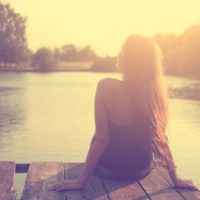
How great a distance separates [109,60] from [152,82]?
68308 mm

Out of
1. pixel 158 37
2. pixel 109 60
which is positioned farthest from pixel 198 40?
pixel 109 60

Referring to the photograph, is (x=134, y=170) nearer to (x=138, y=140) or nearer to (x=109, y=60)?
(x=138, y=140)

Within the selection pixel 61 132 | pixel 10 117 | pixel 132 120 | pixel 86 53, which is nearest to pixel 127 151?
pixel 132 120

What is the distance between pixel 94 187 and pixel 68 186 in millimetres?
231

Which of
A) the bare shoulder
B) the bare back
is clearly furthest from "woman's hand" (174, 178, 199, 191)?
the bare shoulder

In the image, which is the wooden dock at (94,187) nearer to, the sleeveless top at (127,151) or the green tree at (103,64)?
the sleeveless top at (127,151)

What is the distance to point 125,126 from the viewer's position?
4426 millimetres

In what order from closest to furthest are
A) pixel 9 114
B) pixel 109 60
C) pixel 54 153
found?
pixel 54 153, pixel 9 114, pixel 109 60

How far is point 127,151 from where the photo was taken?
177 inches

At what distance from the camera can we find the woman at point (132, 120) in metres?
4.21

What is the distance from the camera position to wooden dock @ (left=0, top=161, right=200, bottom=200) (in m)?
4.09

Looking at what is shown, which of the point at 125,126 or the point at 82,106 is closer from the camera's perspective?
the point at 125,126

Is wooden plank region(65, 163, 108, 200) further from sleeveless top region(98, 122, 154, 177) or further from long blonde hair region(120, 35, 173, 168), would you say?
long blonde hair region(120, 35, 173, 168)

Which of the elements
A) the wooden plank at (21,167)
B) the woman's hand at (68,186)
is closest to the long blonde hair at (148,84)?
the woman's hand at (68,186)
